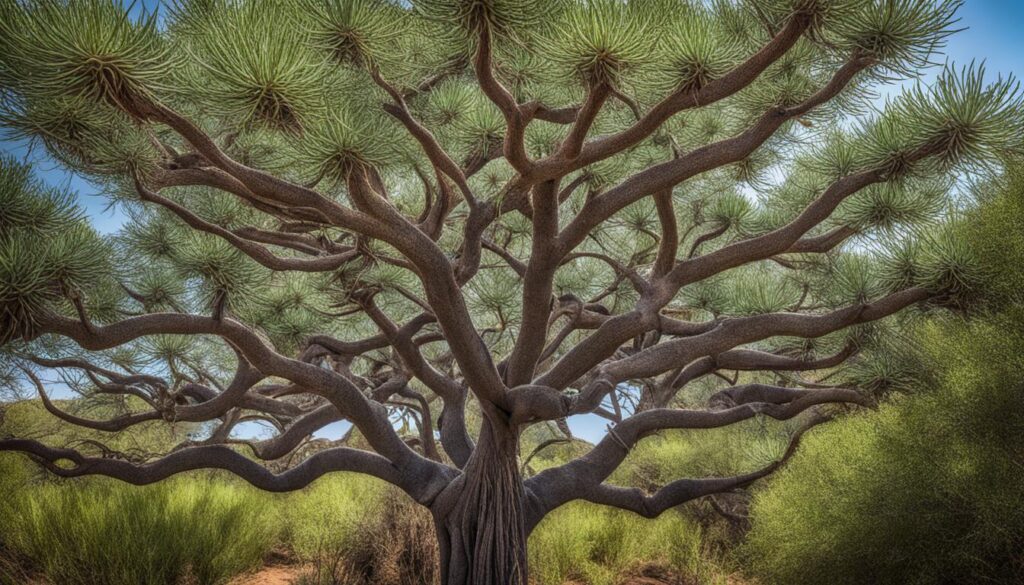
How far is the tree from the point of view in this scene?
174cm

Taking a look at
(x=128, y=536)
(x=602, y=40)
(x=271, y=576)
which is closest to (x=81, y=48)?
(x=602, y=40)

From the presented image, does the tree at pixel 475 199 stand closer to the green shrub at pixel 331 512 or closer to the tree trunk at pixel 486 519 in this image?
the tree trunk at pixel 486 519

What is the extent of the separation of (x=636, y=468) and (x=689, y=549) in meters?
1.40

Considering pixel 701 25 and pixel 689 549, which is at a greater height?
pixel 701 25

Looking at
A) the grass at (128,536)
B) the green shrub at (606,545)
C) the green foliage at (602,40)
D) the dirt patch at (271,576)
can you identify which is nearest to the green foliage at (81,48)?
the green foliage at (602,40)

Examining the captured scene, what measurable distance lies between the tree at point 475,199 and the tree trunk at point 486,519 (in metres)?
0.02

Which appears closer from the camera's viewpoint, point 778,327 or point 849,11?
point 849,11

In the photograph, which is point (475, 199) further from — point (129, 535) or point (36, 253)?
point (129, 535)

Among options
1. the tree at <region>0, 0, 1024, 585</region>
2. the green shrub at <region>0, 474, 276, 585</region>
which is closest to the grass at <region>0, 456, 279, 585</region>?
the green shrub at <region>0, 474, 276, 585</region>

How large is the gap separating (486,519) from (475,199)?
5.48ft

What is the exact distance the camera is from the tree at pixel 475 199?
174 cm

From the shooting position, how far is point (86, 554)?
3.31 m

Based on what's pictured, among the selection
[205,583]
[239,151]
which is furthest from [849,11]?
[205,583]

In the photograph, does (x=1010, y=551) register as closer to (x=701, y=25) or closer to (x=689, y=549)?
(x=701, y=25)
